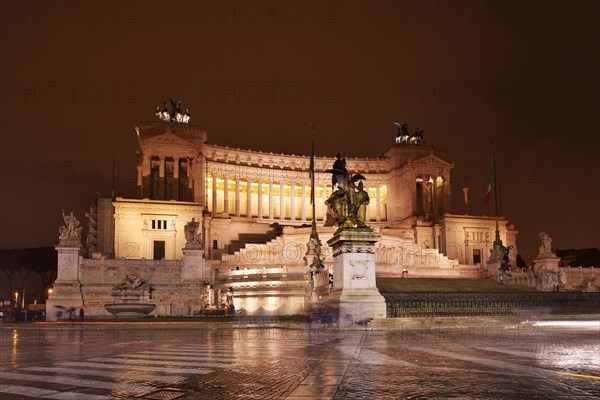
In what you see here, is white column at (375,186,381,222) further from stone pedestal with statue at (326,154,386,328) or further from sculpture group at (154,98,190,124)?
stone pedestal with statue at (326,154,386,328)

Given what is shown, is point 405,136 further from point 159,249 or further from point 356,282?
point 356,282

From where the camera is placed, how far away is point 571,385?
9039 millimetres

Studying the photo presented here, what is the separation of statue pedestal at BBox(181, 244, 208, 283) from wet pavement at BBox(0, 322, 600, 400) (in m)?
32.0

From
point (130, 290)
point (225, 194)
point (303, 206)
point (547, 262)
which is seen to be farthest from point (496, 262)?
point (303, 206)

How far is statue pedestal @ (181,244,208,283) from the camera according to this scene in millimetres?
49562

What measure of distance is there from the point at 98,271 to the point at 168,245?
81.5ft

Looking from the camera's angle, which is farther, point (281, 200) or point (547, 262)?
point (281, 200)

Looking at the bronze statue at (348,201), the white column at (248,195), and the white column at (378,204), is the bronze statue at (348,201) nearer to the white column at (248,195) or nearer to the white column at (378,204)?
the white column at (248,195)

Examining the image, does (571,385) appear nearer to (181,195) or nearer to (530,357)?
(530,357)

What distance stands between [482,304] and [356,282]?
10.1m

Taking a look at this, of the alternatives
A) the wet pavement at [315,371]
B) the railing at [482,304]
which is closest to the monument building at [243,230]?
the railing at [482,304]

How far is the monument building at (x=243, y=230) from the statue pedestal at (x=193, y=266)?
94 millimetres

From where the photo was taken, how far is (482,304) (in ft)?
102

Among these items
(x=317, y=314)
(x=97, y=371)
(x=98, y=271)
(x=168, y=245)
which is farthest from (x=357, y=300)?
(x=168, y=245)
